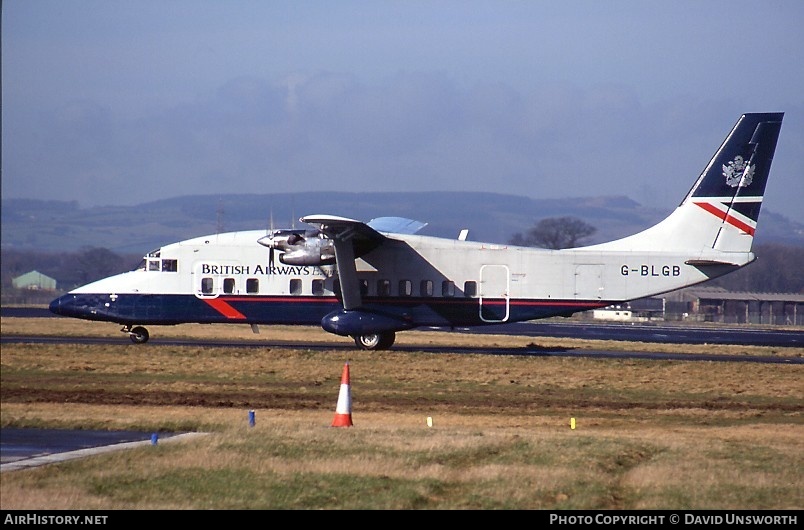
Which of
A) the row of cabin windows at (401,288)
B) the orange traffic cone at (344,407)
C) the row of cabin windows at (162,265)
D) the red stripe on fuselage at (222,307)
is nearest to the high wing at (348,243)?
the row of cabin windows at (401,288)

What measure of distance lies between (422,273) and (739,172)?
1147 centimetres

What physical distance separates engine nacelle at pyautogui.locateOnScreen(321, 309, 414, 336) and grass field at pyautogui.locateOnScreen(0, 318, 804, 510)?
898 millimetres

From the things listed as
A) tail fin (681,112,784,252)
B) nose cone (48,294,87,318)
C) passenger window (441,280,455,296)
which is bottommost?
nose cone (48,294,87,318)

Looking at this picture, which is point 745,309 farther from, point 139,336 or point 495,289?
point 139,336

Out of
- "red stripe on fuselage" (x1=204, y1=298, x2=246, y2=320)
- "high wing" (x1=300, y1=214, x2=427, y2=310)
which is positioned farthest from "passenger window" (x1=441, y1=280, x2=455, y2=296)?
"red stripe on fuselage" (x1=204, y1=298, x2=246, y2=320)

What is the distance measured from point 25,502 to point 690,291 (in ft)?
357

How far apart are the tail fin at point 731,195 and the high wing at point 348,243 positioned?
10566 millimetres

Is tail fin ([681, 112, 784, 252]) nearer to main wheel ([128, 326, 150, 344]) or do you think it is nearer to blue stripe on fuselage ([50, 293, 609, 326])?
blue stripe on fuselage ([50, 293, 609, 326])

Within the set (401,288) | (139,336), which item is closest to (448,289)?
(401,288)

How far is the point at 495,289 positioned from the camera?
36.2 metres

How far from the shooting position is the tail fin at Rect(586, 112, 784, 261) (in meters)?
34.9

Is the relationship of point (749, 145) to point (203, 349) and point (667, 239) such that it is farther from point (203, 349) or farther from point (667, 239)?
point (203, 349)

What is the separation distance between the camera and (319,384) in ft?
92.1
